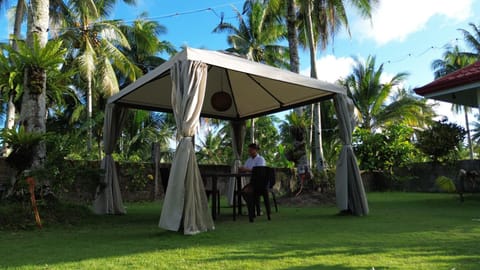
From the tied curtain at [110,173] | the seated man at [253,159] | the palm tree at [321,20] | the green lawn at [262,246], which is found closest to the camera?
the green lawn at [262,246]

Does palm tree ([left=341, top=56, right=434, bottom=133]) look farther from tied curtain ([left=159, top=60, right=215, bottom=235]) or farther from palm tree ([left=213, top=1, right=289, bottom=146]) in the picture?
tied curtain ([left=159, top=60, right=215, bottom=235])

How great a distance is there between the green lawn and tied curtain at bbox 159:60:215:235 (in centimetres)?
18

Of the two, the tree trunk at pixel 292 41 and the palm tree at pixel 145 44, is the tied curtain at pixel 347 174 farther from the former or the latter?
the palm tree at pixel 145 44

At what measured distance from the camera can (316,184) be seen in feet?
31.3

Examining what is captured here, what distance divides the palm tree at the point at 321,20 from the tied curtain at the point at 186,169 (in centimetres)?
715

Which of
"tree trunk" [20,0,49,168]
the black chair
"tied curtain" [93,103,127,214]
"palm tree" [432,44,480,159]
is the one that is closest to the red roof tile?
the black chair

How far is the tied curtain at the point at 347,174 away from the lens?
6125 millimetres

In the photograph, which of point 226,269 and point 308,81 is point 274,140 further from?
point 226,269

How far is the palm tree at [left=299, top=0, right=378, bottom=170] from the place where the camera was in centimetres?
1159

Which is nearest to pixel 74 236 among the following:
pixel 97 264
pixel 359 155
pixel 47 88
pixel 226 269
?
pixel 97 264

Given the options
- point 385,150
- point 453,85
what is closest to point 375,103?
point 385,150

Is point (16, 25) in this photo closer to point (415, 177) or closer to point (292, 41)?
point (292, 41)

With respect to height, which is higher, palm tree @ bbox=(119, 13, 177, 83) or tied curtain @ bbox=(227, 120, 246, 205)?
palm tree @ bbox=(119, 13, 177, 83)

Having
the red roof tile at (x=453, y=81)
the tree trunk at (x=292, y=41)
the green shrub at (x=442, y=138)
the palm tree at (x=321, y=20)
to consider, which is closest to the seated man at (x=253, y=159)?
the red roof tile at (x=453, y=81)
